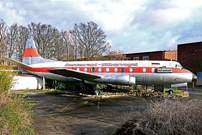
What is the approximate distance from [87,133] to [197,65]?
3589 centimetres

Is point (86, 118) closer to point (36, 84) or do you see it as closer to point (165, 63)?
point (165, 63)

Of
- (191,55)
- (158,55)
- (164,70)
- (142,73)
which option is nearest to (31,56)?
(142,73)

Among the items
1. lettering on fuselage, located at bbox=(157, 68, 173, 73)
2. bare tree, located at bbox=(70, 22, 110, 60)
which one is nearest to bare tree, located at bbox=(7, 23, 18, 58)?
bare tree, located at bbox=(70, 22, 110, 60)

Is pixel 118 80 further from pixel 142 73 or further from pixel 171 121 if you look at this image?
pixel 171 121

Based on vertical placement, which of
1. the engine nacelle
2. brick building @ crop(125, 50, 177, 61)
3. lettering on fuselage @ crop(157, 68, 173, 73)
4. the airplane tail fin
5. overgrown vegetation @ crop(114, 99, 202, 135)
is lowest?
overgrown vegetation @ crop(114, 99, 202, 135)

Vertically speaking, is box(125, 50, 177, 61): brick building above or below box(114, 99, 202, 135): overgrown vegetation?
above

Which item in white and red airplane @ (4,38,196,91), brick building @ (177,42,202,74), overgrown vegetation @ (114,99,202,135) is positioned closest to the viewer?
overgrown vegetation @ (114,99,202,135)

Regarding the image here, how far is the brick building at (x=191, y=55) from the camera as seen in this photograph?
114 ft

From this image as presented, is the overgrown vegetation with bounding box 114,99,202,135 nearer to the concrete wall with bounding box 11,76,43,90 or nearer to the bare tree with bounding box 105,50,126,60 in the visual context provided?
the concrete wall with bounding box 11,76,43,90

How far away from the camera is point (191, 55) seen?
36094 millimetres

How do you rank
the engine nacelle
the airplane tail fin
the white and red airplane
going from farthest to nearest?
1. the airplane tail fin
2. the white and red airplane
3. the engine nacelle

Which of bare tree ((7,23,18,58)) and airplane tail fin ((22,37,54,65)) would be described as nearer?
airplane tail fin ((22,37,54,65))

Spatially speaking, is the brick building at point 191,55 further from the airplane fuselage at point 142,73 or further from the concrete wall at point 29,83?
the concrete wall at point 29,83

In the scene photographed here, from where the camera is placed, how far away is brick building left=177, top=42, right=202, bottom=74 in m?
34.7
